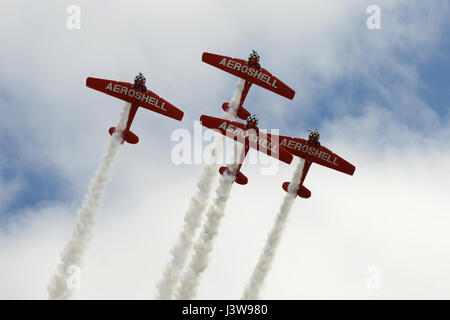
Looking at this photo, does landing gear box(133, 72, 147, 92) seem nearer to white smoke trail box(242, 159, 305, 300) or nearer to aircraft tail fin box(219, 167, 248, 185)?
aircraft tail fin box(219, 167, 248, 185)

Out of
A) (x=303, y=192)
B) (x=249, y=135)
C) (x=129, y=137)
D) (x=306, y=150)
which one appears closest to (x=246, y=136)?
(x=249, y=135)

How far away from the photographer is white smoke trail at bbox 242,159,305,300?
11275cm

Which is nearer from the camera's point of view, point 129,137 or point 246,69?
point 129,137

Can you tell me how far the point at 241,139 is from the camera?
368 ft

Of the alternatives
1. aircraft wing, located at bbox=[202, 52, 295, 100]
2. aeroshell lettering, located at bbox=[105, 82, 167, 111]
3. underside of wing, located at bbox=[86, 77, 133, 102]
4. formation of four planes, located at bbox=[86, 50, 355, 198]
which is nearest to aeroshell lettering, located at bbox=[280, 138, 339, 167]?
formation of four planes, located at bbox=[86, 50, 355, 198]

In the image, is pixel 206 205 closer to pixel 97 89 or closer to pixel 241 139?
pixel 241 139

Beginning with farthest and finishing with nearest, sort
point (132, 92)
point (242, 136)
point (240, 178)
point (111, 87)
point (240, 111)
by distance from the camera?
point (240, 111)
point (111, 87)
point (240, 178)
point (132, 92)
point (242, 136)

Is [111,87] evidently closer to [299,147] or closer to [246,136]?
[246,136]

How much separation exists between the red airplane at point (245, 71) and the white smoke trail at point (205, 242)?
15.3m

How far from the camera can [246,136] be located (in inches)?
4412

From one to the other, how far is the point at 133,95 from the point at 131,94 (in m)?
0.33

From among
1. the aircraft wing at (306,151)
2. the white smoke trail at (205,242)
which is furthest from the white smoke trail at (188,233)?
the aircraft wing at (306,151)
